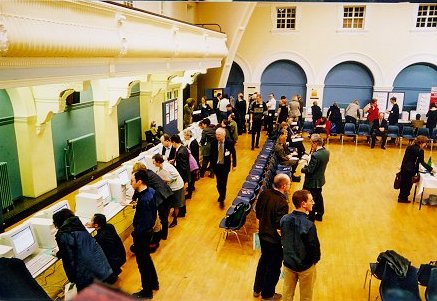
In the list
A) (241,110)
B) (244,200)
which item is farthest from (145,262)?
(241,110)

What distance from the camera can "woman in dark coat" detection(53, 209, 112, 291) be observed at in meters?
4.47

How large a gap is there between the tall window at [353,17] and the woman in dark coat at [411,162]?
10606 mm

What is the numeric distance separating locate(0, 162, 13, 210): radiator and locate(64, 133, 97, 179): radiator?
2.01m

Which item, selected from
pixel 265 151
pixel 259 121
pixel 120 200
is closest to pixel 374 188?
pixel 265 151

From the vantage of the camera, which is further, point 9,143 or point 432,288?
point 9,143

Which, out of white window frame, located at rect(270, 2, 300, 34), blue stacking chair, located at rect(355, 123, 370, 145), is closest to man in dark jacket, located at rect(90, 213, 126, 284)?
blue stacking chair, located at rect(355, 123, 370, 145)

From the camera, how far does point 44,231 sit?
5.38 metres

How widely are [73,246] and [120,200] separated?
285 cm

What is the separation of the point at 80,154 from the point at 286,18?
12545 mm

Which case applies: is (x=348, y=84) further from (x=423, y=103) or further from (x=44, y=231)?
(x=44, y=231)

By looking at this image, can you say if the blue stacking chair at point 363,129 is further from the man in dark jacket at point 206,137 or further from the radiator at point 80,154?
the radiator at point 80,154

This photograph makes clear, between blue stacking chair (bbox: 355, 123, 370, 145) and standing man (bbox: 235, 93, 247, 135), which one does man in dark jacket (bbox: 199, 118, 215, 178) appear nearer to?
standing man (bbox: 235, 93, 247, 135)

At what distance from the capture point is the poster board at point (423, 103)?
1728 cm

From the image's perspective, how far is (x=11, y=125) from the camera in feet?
26.9
